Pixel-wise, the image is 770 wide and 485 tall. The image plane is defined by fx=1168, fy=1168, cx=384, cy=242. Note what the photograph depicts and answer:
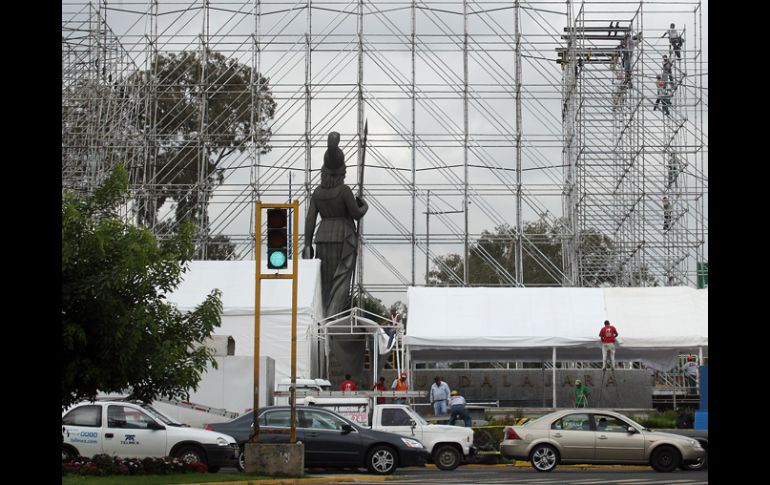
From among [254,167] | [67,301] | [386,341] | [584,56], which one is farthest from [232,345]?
[584,56]

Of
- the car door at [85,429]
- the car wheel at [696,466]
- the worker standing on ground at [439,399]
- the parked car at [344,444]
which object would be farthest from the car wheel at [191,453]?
the worker standing on ground at [439,399]

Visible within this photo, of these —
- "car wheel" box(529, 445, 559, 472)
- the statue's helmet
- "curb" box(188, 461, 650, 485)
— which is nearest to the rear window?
"curb" box(188, 461, 650, 485)

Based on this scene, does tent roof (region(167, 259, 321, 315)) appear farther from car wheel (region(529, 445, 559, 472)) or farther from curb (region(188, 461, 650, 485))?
car wheel (region(529, 445, 559, 472))

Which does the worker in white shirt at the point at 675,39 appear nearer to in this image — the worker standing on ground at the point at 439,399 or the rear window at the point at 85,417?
the worker standing on ground at the point at 439,399

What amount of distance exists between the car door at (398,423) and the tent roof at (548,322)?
7.45 m

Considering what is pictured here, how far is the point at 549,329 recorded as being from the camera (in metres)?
28.7

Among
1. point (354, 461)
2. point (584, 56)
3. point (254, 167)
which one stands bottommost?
point (354, 461)

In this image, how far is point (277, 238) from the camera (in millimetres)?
15578

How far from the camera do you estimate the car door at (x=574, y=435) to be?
63.7 ft

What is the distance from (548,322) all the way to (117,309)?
16.5 m

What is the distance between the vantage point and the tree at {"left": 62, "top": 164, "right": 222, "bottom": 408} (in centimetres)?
1399
